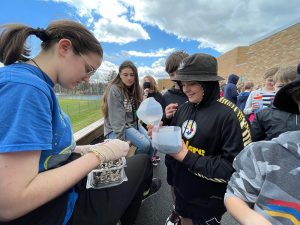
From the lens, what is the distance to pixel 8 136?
0.86 meters

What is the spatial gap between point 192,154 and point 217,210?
57 centimetres

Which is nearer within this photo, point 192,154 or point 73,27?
point 73,27

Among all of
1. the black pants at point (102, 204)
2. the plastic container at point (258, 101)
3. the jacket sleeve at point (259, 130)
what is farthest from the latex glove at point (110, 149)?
the plastic container at point (258, 101)

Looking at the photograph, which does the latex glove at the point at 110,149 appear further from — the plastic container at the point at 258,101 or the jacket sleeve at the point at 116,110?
the plastic container at the point at 258,101

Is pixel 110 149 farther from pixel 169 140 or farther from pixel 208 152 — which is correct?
pixel 208 152

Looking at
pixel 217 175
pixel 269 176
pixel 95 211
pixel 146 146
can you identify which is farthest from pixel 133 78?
pixel 269 176

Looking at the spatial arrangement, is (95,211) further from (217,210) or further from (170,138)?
(217,210)

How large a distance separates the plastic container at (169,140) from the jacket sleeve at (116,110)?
1.97 m

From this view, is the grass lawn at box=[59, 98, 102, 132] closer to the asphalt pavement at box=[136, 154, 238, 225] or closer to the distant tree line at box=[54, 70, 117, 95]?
the distant tree line at box=[54, 70, 117, 95]

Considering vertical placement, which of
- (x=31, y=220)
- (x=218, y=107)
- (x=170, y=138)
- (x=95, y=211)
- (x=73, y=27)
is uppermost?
(x=73, y=27)

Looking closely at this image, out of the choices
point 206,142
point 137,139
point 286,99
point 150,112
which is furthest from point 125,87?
point 286,99

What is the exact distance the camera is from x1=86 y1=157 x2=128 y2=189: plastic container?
1.46 m

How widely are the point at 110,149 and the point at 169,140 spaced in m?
0.57

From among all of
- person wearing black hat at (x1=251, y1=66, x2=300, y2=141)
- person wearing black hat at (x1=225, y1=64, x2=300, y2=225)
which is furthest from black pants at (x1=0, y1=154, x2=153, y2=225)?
person wearing black hat at (x1=251, y1=66, x2=300, y2=141)
